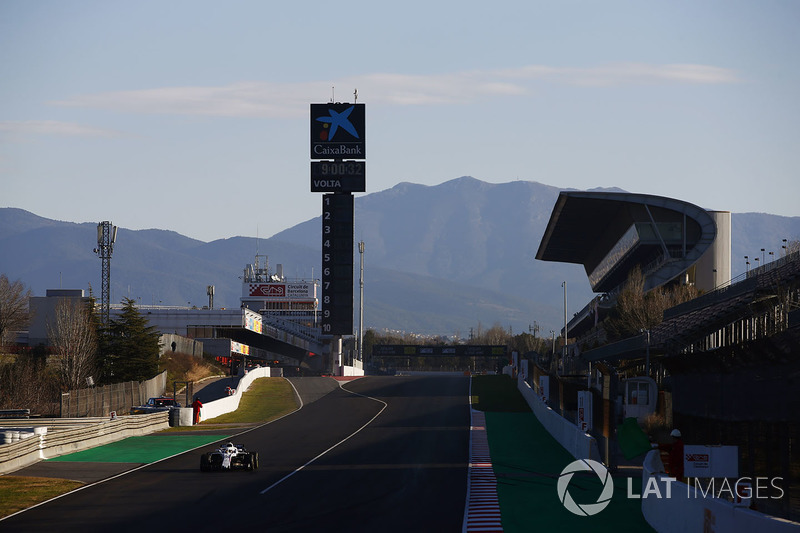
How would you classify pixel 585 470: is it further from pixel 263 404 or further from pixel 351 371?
pixel 351 371

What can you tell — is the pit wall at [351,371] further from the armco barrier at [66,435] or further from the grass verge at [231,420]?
the armco barrier at [66,435]

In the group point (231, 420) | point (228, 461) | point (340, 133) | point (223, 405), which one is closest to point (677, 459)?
point (228, 461)

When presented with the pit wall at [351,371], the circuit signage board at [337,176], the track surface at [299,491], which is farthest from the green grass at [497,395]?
the circuit signage board at [337,176]

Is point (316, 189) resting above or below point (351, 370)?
above

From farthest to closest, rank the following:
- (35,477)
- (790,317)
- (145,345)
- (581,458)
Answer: (145,345) < (790,317) < (581,458) < (35,477)

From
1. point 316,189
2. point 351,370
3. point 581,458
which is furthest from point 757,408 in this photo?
point 351,370

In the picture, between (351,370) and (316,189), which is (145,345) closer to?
(316,189)

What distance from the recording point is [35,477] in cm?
3038

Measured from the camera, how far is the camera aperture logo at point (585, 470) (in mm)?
23672

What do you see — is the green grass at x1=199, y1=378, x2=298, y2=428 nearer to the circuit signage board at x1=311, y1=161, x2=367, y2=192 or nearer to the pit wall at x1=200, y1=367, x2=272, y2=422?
the pit wall at x1=200, y1=367, x2=272, y2=422

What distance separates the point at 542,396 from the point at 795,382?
115 feet

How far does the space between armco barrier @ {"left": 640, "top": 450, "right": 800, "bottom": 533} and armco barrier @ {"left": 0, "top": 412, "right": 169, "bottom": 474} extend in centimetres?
2078

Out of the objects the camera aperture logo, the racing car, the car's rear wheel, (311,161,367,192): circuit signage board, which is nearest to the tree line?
(311,161,367,192): circuit signage board

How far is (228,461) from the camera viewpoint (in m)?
31.4
